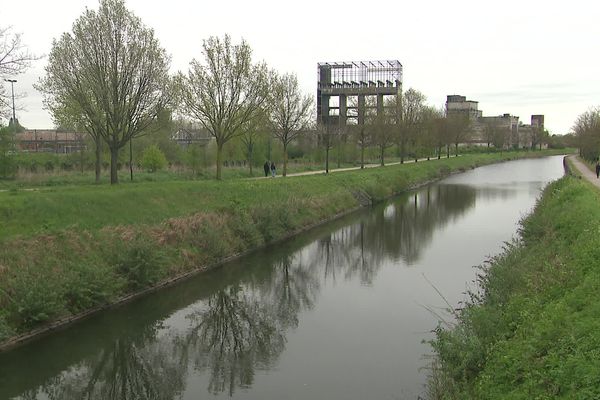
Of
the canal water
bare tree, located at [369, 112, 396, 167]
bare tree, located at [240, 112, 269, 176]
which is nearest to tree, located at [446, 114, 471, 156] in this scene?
bare tree, located at [369, 112, 396, 167]

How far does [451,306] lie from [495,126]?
9908cm

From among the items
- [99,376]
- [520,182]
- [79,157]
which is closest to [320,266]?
[99,376]

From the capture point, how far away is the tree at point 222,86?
28078 mm

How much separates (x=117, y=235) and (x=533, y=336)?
1254 cm

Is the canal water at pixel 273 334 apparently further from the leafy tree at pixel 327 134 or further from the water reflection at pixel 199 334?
the leafy tree at pixel 327 134

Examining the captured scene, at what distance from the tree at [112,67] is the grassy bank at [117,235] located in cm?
409

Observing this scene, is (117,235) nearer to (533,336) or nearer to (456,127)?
(533,336)

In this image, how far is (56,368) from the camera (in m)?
11.0

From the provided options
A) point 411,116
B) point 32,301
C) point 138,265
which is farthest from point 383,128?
point 32,301

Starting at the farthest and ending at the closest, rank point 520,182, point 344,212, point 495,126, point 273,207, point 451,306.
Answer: point 495,126 → point 520,182 → point 344,212 → point 273,207 → point 451,306

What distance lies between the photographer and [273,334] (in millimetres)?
12977

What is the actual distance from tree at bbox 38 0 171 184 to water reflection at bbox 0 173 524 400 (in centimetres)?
909

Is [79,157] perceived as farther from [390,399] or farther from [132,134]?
[390,399]

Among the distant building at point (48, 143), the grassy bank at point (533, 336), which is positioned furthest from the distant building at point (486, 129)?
the grassy bank at point (533, 336)
